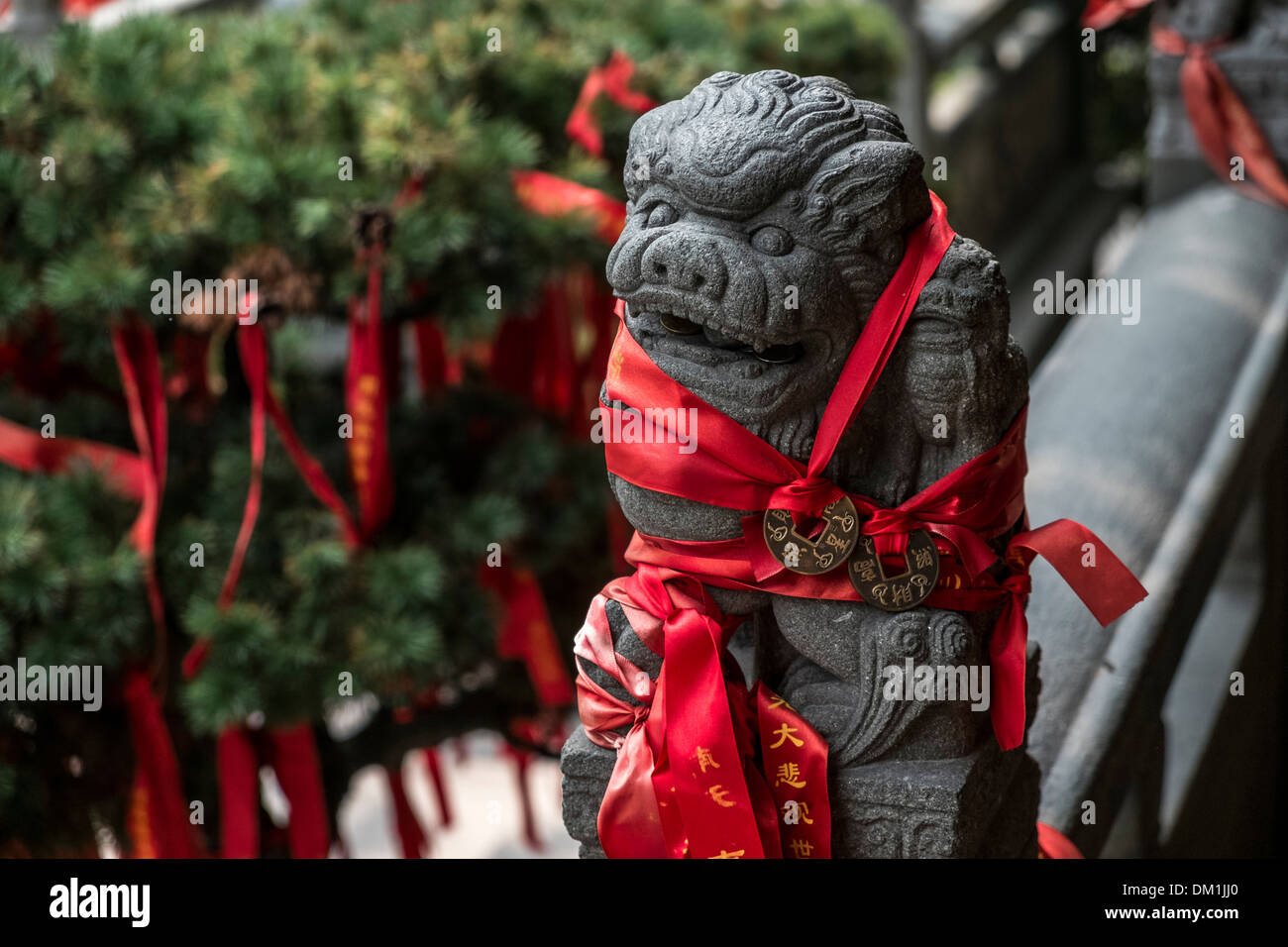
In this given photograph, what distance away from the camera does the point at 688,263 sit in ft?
2.98

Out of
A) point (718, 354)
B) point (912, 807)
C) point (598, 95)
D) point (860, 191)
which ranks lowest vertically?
point (912, 807)

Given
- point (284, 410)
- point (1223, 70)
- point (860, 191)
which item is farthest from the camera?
point (1223, 70)

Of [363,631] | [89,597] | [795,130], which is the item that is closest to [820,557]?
[795,130]

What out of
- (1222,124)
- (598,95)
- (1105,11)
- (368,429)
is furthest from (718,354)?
(1222,124)

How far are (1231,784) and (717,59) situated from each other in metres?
1.26

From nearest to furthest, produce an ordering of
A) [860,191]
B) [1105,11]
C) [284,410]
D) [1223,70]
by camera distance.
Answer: [860,191] < [284,410] < [1105,11] < [1223,70]

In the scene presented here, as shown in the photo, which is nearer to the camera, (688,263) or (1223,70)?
(688,263)

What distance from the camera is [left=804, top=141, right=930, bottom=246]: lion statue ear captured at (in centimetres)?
90

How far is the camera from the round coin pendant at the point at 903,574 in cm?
96

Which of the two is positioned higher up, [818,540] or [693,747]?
[818,540]

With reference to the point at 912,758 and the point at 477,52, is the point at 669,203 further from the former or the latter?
the point at 477,52

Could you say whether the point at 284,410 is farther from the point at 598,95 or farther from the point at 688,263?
the point at 688,263

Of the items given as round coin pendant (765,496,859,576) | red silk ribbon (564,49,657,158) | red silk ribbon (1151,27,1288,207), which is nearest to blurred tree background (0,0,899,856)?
red silk ribbon (564,49,657,158)

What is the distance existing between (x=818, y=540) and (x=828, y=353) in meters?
0.12
